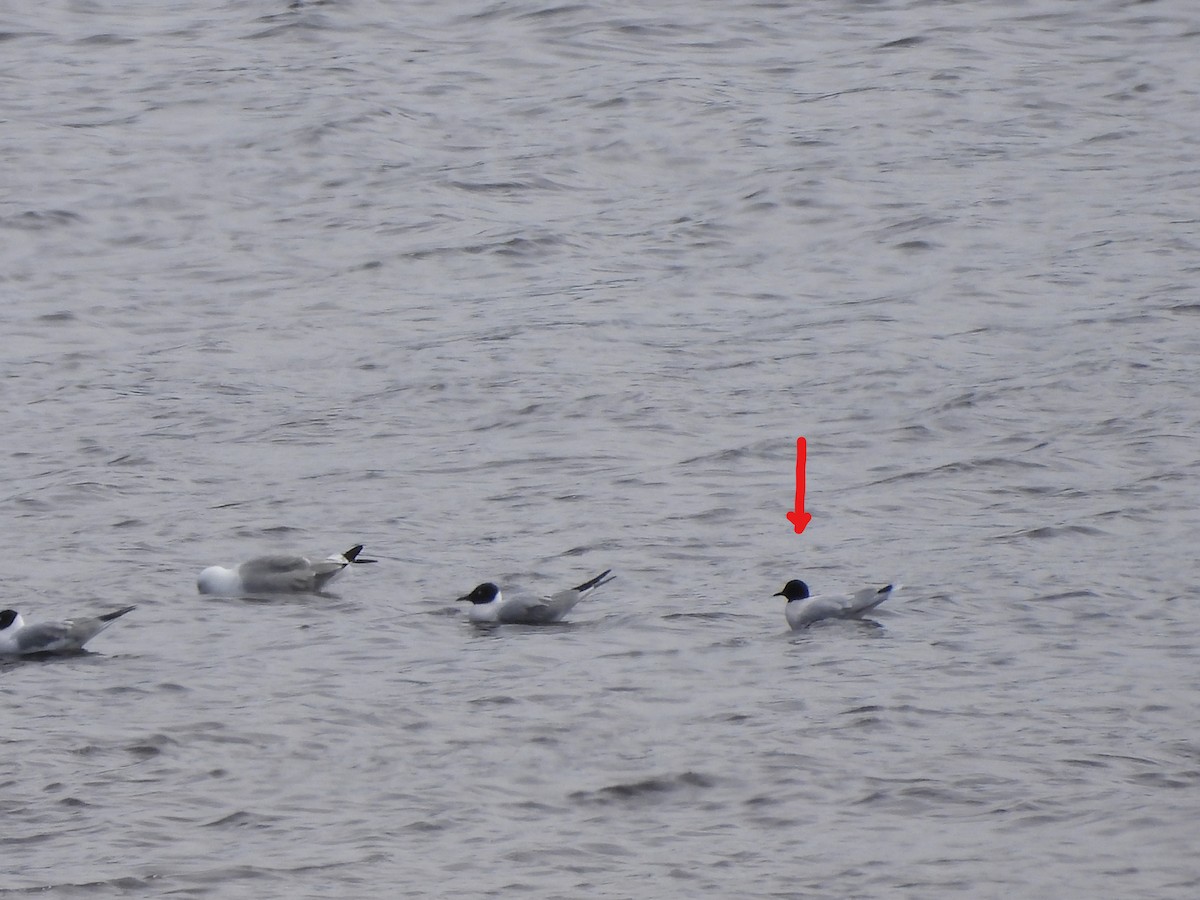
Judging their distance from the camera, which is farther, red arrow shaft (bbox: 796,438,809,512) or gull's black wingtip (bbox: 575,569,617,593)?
red arrow shaft (bbox: 796,438,809,512)

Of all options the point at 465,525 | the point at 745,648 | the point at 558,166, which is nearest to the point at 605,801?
the point at 745,648

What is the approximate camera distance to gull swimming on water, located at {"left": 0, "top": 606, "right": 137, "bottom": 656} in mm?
12367

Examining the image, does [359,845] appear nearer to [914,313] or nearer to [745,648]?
[745,648]

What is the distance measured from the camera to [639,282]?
2055 cm

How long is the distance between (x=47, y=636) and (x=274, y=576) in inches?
67.7

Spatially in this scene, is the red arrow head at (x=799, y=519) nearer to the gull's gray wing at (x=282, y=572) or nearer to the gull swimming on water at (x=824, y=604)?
the gull swimming on water at (x=824, y=604)

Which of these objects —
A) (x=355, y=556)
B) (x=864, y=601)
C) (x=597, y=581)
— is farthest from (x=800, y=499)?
(x=355, y=556)

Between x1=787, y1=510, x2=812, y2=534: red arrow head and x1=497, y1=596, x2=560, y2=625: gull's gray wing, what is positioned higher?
x1=497, y1=596, x2=560, y2=625: gull's gray wing

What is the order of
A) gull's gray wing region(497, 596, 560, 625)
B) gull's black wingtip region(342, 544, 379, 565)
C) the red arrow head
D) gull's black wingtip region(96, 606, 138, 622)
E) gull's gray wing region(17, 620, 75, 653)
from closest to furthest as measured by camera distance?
gull's gray wing region(17, 620, 75, 653) → gull's black wingtip region(96, 606, 138, 622) → gull's gray wing region(497, 596, 560, 625) → gull's black wingtip region(342, 544, 379, 565) → the red arrow head

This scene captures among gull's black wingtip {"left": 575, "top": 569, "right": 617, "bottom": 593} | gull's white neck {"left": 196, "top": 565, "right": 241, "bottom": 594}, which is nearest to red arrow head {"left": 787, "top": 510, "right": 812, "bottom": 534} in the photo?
gull's black wingtip {"left": 575, "top": 569, "right": 617, "bottom": 593}

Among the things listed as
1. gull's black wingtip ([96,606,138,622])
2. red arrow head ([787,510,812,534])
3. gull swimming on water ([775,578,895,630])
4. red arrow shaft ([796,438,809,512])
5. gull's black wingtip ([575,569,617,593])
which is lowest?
red arrow head ([787,510,812,534])

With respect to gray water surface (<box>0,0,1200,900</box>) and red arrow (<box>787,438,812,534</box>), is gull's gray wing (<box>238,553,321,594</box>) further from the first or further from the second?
red arrow (<box>787,438,812,534</box>)

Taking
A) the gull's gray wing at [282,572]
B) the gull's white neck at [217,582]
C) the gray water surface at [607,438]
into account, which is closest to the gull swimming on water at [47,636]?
the gray water surface at [607,438]

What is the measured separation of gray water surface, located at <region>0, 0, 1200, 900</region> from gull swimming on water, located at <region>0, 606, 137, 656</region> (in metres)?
0.28
